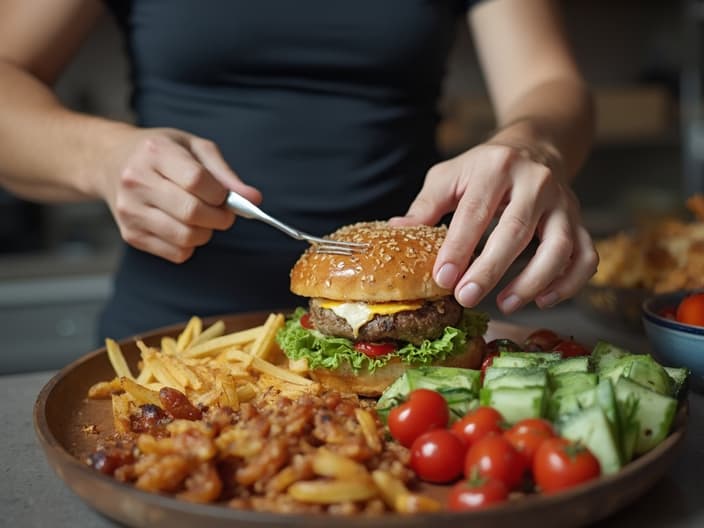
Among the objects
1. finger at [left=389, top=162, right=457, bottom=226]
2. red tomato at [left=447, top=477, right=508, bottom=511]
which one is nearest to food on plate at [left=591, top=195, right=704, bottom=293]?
finger at [left=389, top=162, right=457, bottom=226]

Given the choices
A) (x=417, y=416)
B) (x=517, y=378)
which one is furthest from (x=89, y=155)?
(x=517, y=378)

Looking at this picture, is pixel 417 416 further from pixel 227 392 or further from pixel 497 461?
pixel 227 392

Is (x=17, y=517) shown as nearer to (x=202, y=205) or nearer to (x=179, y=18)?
(x=202, y=205)

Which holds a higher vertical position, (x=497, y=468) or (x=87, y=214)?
(x=497, y=468)

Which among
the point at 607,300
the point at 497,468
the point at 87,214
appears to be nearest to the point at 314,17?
the point at 607,300

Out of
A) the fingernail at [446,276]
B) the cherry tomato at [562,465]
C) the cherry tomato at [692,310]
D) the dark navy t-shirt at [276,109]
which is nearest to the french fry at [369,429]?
the cherry tomato at [562,465]

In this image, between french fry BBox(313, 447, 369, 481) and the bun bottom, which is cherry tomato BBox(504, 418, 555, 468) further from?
the bun bottom
